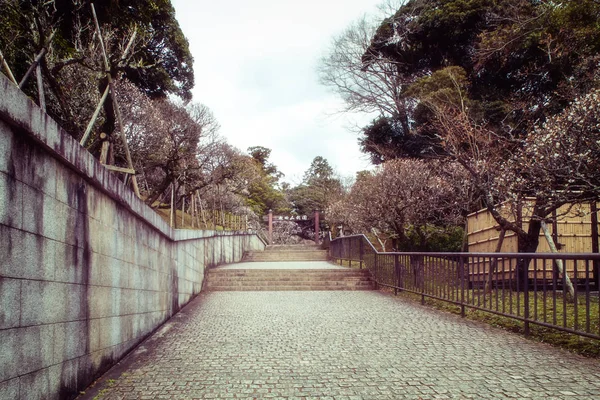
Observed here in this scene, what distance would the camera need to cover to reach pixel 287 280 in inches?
472

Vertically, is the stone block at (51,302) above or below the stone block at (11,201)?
below

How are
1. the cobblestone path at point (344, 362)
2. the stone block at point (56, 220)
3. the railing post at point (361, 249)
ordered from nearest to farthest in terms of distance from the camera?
the stone block at point (56, 220)
the cobblestone path at point (344, 362)
the railing post at point (361, 249)

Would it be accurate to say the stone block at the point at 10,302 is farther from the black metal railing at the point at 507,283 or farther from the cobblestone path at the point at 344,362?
the black metal railing at the point at 507,283

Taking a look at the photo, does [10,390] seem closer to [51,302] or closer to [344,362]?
[51,302]

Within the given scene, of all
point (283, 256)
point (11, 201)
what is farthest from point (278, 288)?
point (283, 256)

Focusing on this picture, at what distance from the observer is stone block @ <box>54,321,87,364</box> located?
117 inches

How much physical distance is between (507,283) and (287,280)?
6.18 m

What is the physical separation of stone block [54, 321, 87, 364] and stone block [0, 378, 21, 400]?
0.50m

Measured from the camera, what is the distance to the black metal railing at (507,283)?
15.2 feet

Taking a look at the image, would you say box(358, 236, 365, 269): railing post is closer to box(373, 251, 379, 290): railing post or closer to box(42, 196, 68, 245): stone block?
box(373, 251, 379, 290): railing post

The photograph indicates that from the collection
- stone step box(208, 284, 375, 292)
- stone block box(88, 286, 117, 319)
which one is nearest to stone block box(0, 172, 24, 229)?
stone block box(88, 286, 117, 319)

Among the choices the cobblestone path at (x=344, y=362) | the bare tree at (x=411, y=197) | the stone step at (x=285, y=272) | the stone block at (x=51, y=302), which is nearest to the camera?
the stone block at (x=51, y=302)

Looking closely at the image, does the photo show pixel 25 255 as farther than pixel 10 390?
Yes

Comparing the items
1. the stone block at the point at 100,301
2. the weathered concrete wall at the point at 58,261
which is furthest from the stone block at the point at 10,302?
the stone block at the point at 100,301
